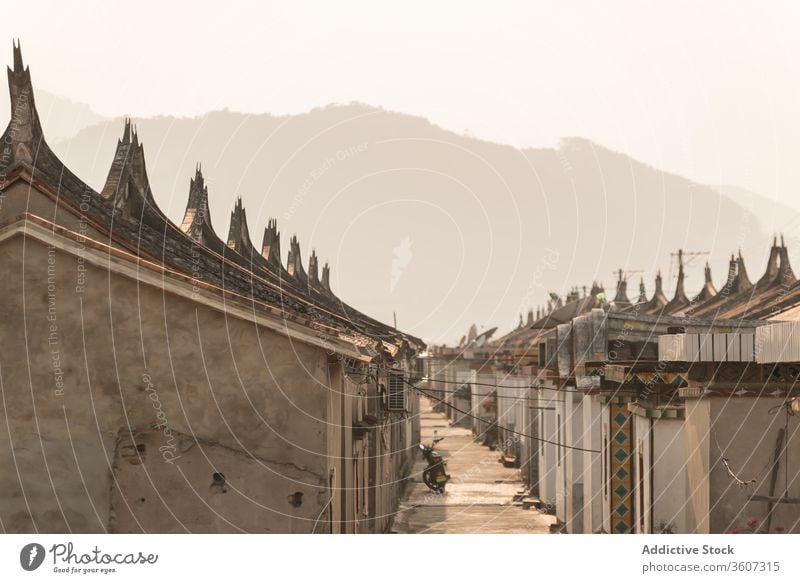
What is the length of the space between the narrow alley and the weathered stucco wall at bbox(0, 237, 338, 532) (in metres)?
18.8

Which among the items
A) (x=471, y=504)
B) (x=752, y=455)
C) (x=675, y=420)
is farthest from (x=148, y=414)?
(x=471, y=504)

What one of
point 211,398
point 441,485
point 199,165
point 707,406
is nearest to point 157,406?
point 211,398

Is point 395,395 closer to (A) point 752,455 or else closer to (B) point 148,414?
(A) point 752,455

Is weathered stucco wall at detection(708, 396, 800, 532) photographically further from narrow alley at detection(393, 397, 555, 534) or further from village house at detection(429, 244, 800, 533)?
narrow alley at detection(393, 397, 555, 534)

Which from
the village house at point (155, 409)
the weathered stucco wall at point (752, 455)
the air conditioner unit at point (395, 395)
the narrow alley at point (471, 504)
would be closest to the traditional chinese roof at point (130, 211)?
the village house at point (155, 409)

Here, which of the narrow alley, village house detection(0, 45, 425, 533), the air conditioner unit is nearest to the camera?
village house detection(0, 45, 425, 533)

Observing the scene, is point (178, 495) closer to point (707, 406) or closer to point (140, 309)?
point (140, 309)

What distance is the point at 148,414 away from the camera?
592 inches

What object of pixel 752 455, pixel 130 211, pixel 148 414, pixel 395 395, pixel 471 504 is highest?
pixel 130 211

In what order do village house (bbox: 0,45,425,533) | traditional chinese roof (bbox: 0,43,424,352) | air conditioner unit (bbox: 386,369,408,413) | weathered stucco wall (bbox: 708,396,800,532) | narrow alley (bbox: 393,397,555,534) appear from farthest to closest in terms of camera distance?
narrow alley (bbox: 393,397,555,534), air conditioner unit (bbox: 386,369,408,413), traditional chinese roof (bbox: 0,43,424,352), weathered stucco wall (bbox: 708,396,800,532), village house (bbox: 0,45,425,533)

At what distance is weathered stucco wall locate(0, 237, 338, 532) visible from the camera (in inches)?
591

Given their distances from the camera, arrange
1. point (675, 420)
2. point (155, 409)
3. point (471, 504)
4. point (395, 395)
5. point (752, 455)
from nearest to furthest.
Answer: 1. point (155, 409)
2. point (752, 455)
3. point (675, 420)
4. point (395, 395)
5. point (471, 504)

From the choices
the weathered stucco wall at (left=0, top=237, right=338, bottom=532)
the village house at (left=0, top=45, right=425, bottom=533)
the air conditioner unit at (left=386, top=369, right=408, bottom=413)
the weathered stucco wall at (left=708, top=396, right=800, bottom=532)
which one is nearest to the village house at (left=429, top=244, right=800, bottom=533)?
the weathered stucco wall at (left=708, top=396, right=800, bottom=532)

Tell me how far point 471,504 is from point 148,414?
2727cm
